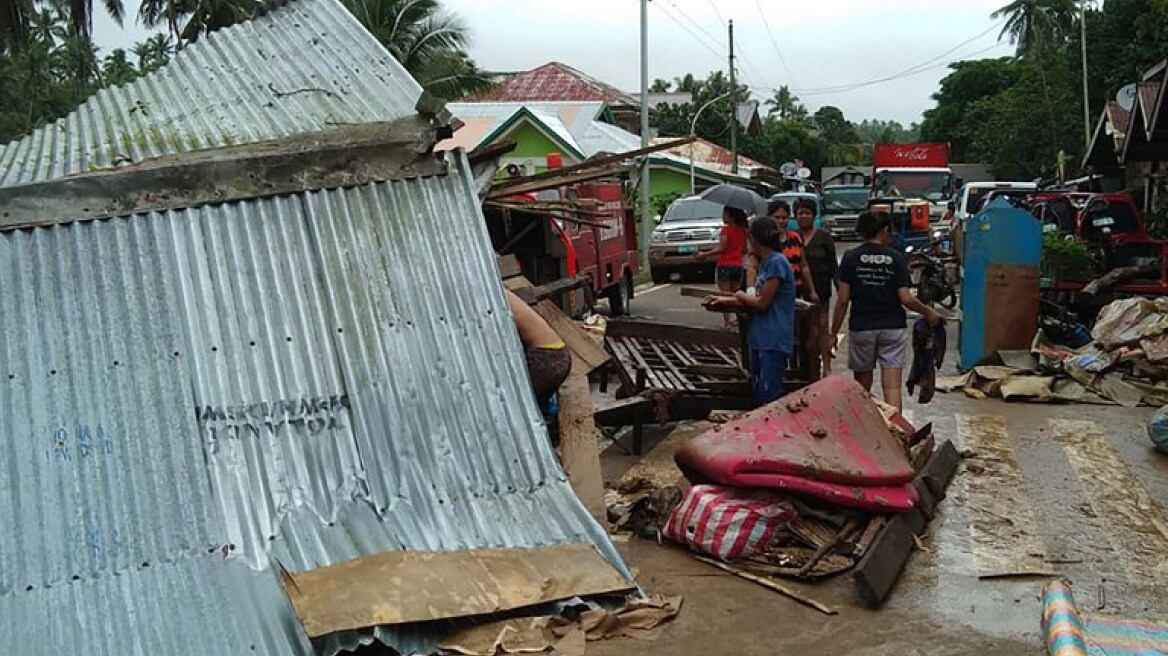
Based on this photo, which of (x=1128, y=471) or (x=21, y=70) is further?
(x=21, y=70)

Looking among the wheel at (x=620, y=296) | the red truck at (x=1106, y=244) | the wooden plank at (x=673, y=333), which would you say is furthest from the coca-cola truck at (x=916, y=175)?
the wooden plank at (x=673, y=333)

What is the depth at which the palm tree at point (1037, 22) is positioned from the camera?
5503cm

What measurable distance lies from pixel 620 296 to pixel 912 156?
24.3 m

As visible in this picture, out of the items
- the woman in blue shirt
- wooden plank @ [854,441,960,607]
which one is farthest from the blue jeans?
wooden plank @ [854,441,960,607]

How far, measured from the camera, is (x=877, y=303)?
27.7ft

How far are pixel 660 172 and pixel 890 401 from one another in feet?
127

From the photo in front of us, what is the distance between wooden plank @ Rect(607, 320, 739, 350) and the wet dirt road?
143 centimetres

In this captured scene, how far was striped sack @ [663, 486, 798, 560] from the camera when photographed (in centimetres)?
588

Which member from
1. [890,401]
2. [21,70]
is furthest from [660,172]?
[890,401]

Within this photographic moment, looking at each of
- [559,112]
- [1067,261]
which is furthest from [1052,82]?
[1067,261]

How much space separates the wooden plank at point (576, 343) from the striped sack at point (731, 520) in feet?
3.83

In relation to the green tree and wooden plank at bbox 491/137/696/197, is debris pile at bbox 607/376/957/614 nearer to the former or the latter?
wooden plank at bbox 491/137/696/197

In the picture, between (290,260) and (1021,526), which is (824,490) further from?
(290,260)

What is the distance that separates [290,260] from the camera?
5258 mm
